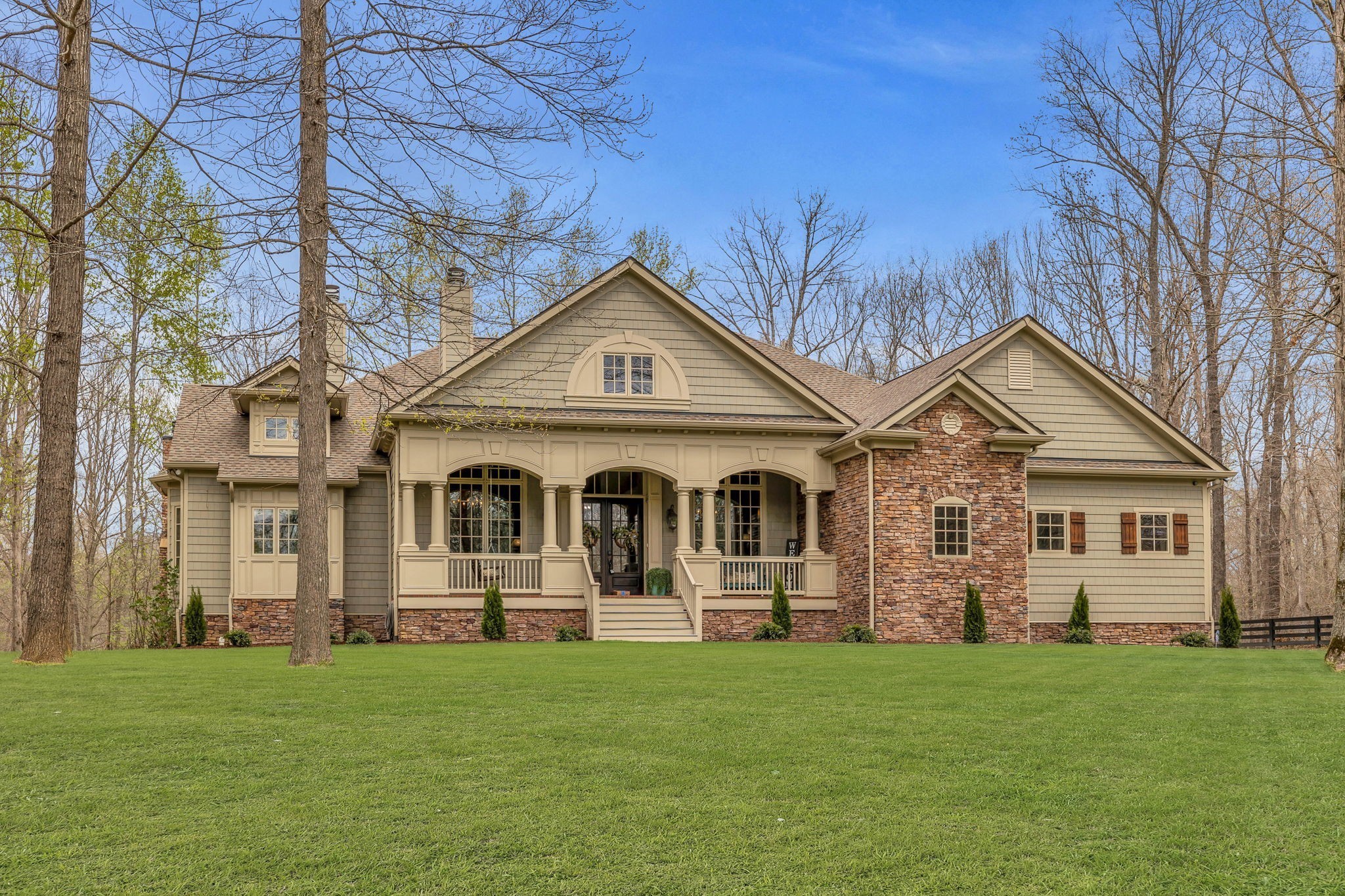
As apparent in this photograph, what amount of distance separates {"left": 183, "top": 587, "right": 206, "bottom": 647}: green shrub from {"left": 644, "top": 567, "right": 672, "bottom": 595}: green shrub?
28.3 ft

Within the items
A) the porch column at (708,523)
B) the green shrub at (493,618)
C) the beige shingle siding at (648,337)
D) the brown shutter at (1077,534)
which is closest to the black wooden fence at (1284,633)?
the brown shutter at (1077,534)

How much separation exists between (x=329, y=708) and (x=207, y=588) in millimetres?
15540

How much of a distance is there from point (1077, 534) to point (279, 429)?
54.9 ft

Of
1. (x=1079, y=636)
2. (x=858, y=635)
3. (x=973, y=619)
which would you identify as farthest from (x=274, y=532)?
(x=1079, y=636)

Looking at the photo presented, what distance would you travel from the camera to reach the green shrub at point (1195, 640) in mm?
23188

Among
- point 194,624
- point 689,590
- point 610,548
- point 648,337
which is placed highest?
point 648,337

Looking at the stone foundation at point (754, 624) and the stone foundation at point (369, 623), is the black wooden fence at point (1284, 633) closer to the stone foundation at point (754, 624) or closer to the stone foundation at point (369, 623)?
the stone foundation at point (754, 624)

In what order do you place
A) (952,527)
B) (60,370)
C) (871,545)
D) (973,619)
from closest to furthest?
1. (60,370)
2. (973,619)
3. (871,545)
4. (952,527)

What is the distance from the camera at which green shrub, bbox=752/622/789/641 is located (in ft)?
68.9

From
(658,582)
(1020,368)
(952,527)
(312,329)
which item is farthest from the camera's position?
(1020,368)

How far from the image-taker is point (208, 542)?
2253 centimetres

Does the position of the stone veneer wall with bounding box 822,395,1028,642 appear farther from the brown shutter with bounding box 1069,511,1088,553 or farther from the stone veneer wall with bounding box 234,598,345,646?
the stone veneer wall with bounding box 234,598,345,646

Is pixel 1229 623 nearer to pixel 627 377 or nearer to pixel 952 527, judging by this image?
pixel 952 527

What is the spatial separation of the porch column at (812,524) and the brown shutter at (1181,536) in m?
8.00
